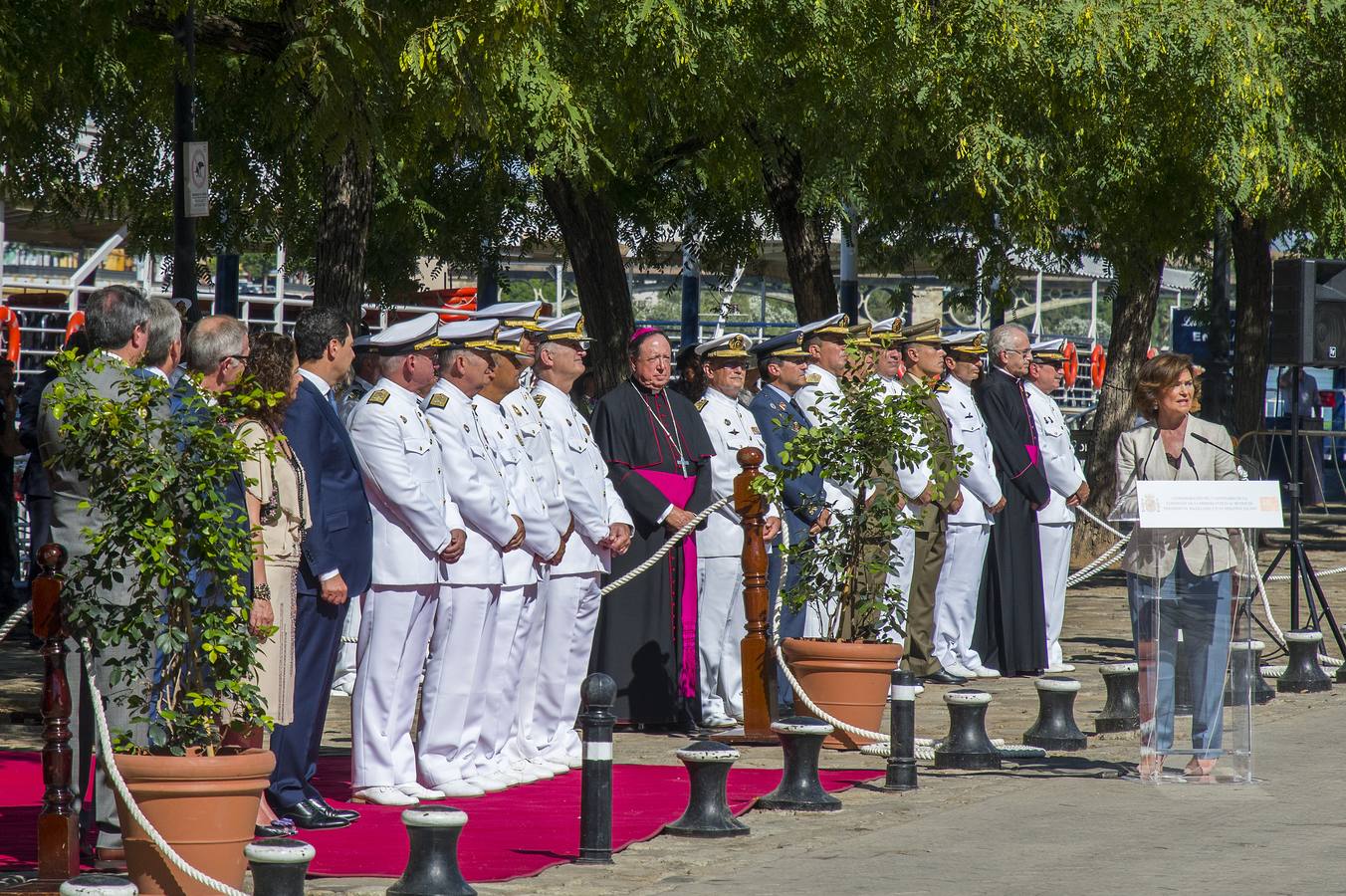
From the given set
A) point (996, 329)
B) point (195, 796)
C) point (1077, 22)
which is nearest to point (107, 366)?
point (195, 796)

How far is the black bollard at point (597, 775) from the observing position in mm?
7203

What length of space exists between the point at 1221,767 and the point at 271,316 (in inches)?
876

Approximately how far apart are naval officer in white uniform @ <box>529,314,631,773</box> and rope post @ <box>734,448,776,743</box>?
65 cm

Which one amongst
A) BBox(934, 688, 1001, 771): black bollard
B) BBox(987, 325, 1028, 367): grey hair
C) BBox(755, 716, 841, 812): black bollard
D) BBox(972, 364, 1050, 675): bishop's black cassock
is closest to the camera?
BBox(755, 716, 841, 812): black bollard

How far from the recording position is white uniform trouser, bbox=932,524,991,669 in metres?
13.4

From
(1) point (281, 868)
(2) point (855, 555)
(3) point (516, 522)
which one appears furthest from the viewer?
(2) point (855, 555)

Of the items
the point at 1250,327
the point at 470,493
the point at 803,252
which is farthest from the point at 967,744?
the point at 1250,327

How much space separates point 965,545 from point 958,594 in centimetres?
35

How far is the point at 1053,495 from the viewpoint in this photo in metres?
14.3

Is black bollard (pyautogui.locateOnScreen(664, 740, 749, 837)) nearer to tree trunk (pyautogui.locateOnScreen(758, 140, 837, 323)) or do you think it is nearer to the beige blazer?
the beige blazer

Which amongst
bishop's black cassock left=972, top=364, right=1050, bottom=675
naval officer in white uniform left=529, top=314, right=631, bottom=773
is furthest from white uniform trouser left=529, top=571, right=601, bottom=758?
bishop's black cassock left=972, top=364, right=1050, bottom=675

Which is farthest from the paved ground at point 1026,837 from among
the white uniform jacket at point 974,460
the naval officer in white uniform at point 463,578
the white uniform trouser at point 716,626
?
the white uniform jacket at point 974,460

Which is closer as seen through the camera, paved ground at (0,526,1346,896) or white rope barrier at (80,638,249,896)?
white rope barrier at (80,638,249,896)

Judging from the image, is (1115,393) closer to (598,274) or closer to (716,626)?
(598,274)
